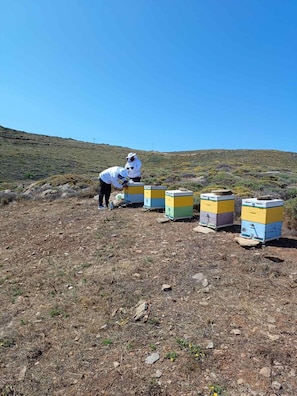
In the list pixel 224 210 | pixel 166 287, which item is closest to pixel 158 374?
pixel 166 287

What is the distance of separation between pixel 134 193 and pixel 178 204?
282 cm

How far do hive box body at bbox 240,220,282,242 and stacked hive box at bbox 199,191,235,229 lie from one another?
2.97ft

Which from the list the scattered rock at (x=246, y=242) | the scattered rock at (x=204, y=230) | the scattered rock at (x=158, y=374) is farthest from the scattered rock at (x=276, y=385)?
the scattered rock at (x=204, y=230)

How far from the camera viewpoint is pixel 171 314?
13.8ft

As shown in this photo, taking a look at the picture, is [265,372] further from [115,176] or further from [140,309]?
[115,176]

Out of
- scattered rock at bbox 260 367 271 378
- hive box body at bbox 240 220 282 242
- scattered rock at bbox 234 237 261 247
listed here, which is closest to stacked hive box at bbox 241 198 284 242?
hive box body at bbox 240 220 282 242

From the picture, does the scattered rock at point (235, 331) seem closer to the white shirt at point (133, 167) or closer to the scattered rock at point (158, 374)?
the scattered rock at point (158, 374)

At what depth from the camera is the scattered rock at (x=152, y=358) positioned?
11.0 ft

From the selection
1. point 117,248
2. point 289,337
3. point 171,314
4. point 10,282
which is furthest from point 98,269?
point 289,337

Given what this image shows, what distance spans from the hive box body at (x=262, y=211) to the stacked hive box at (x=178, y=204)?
2.27 meters

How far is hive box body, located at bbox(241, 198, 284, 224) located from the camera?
6.21 meters

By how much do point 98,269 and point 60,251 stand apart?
167 centimetres

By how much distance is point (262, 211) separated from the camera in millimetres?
6238

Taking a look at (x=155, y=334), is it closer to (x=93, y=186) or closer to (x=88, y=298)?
(x=88, y=298)
